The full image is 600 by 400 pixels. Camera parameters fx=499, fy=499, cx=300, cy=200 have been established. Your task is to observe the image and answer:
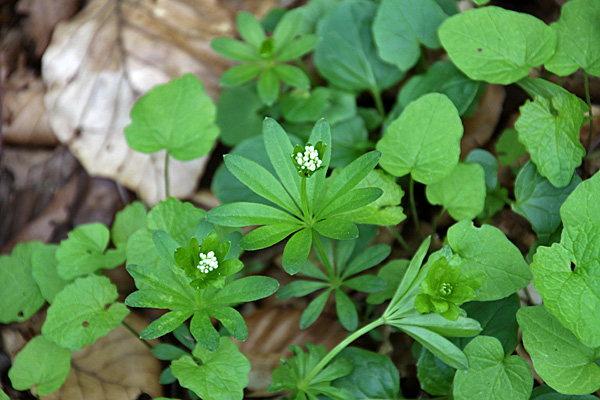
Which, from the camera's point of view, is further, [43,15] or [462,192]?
[43,15]

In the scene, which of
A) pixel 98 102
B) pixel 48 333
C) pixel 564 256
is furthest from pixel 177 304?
pixel 98 102

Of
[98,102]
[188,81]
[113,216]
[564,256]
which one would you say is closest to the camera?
[564,256]

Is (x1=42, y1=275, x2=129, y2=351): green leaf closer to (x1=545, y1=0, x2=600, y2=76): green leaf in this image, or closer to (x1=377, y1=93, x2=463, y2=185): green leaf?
(x1=377, y1=93, x2=463, y2=185): green leaf

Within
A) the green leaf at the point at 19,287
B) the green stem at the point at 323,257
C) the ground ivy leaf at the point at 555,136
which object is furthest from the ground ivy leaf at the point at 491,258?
the green leaf at the point at 19,287

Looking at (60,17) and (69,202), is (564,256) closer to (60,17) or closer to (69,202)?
(69,202)

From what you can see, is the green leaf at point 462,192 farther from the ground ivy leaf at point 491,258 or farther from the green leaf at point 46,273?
the green leaf at point 46,273

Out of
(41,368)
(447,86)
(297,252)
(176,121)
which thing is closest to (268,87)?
(176,121)

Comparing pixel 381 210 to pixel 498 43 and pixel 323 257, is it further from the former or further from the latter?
pixel 498 43
